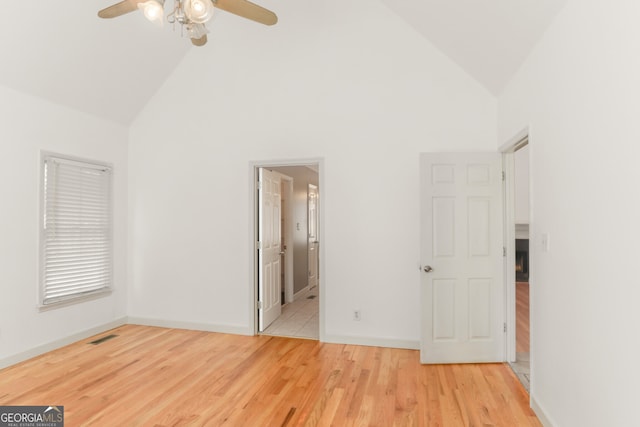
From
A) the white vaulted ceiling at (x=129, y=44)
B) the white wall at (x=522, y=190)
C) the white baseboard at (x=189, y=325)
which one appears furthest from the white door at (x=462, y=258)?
the white wall at (x=522, y=190)

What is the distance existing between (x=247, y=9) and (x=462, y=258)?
2931mm

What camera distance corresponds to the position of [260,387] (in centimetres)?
309

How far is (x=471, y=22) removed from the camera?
9.96ft

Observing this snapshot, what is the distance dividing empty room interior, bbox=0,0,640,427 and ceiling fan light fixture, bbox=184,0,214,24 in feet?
0.04

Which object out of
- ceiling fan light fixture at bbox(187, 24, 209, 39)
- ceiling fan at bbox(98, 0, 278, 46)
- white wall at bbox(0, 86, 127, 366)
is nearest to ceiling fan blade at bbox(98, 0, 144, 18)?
ceiling fan at bbox(98, 0, 278, 46)

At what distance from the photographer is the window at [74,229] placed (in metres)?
3.93

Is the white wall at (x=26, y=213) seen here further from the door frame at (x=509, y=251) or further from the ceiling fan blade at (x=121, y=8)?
the door frame at (x=509, y=251)

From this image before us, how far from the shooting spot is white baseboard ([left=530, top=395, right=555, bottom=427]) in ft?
8.03

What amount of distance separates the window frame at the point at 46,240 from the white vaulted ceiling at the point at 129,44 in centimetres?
63

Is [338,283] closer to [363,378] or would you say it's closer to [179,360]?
[363,378]

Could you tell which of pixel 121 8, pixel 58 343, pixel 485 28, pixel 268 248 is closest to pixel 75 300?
pixel 58 343

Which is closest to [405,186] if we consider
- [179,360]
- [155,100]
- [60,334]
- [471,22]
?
[471,22]

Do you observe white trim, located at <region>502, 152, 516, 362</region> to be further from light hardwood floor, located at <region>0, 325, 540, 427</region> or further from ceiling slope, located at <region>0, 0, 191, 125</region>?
ceiling slope, located at <region>0, 0, 191, 125</region>

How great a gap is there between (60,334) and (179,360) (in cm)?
158
